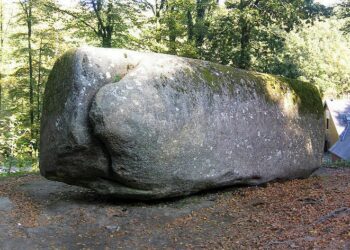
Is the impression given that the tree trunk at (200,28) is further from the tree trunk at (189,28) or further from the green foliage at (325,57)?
the green foliage at (325,57)

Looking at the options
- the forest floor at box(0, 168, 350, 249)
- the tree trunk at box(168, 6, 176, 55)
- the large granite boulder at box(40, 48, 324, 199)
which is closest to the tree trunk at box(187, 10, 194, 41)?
the tree trunk at box(168, 6, 176, 55)

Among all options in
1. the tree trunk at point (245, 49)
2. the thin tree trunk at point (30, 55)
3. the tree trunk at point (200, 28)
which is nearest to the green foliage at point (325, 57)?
the tree trunk at point (200, 28)

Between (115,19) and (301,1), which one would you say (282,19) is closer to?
(301,1)

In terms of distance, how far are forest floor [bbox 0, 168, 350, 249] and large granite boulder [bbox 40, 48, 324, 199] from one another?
1.40 feet

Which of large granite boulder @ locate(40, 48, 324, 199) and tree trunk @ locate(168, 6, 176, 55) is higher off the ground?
tree trunk @ locate(168, 6, 176, 55)

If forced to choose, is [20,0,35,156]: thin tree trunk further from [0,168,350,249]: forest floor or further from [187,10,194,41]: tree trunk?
[0,168,350,249]: forest floor

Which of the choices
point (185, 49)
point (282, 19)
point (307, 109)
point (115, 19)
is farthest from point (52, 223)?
point (115, 19)

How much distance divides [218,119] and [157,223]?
109 inches

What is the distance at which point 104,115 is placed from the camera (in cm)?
733

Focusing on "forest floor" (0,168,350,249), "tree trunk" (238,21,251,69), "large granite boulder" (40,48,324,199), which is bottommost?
"forest floor" (0,168,350,249)

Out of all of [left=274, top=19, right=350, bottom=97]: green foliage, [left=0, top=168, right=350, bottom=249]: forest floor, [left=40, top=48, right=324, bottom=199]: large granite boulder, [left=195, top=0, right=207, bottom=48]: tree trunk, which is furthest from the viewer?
[left=274, top=19, right=350, bottom=97]: green foliage

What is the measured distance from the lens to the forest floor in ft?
19.9

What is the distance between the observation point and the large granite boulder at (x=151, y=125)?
7.59m

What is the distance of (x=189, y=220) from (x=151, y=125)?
1.99 meters
